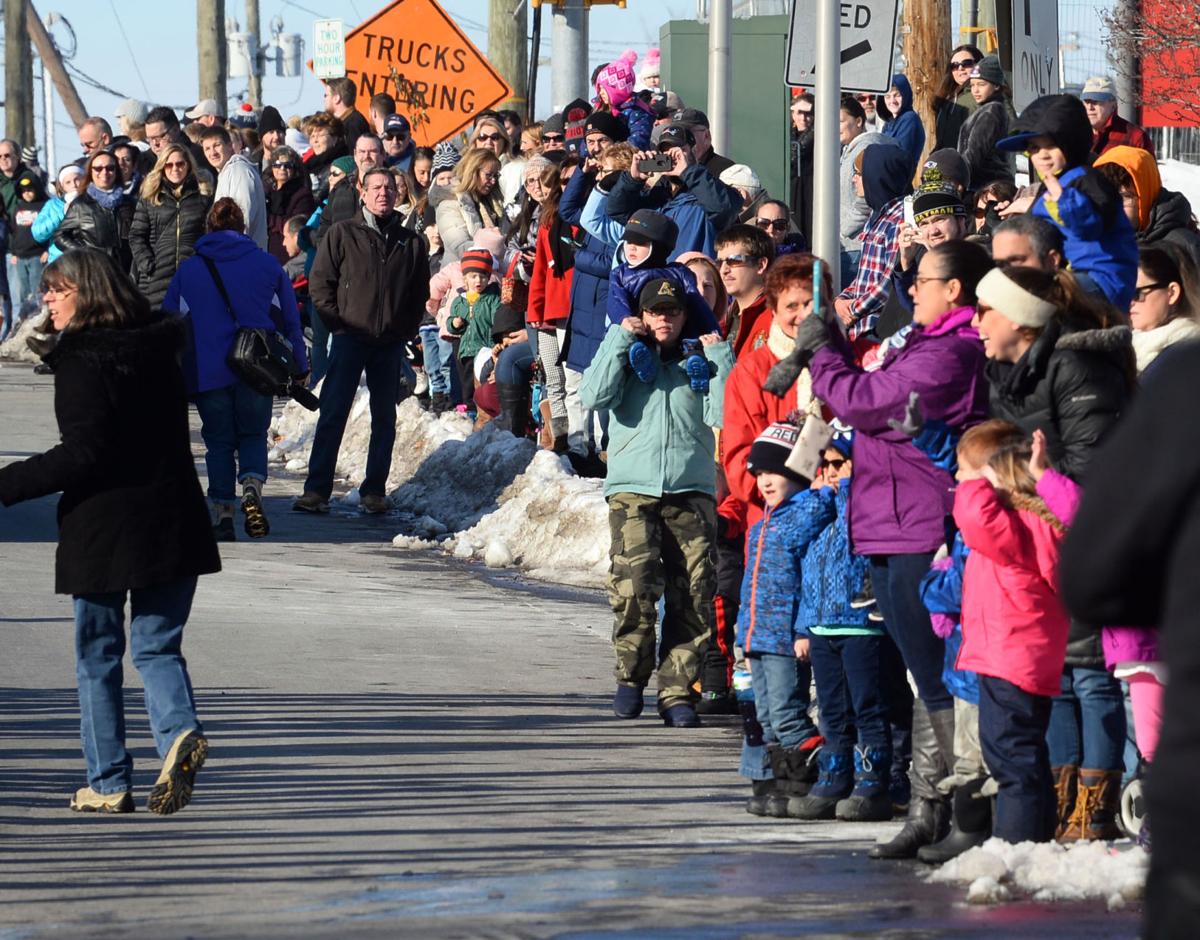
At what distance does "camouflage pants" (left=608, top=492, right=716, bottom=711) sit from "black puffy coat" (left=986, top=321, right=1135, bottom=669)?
2.65m

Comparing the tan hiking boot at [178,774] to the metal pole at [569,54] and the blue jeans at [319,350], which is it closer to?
the blue jeans at [319,350]

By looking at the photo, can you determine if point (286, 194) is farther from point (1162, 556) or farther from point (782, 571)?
point (1162, 556)

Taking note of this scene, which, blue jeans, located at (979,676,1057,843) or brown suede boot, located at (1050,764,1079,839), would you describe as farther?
brown suede boot, located at (1050,764,1079,839)

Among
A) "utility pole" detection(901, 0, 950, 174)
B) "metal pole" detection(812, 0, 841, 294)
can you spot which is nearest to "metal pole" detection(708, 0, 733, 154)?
"metal pole" detection(812, 0, 841, 294)

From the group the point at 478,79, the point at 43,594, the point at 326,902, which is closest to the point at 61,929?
the point at 326,902

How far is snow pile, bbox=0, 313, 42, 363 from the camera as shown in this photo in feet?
86.9

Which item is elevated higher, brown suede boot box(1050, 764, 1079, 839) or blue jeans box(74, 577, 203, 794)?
blue jeans box(74, 577, 203, 794)

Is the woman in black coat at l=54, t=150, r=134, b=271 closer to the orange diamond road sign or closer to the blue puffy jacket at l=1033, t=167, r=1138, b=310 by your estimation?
the orange diamond road sign

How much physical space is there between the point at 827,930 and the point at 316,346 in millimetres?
13416

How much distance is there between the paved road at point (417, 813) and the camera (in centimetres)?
601

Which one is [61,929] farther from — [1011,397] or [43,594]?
[43,594]

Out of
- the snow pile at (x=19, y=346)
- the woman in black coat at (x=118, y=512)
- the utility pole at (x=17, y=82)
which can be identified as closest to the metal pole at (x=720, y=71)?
the woman in black coat at (x=118, y=512)

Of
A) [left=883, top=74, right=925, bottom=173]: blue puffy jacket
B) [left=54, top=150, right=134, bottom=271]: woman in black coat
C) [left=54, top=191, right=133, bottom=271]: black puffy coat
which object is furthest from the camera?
[left=54, top=150, right=134, bottom=271]: woman in black coat

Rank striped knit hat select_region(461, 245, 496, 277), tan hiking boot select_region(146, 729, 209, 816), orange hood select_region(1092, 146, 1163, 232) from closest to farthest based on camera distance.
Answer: tan hiking boot select_region(146, 729, 209, 816)
orange hood select_region(1092, 146, 1163, 232)
striped knit hat select_region(461, 245, 496, 277)
